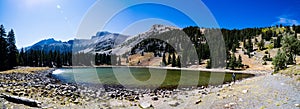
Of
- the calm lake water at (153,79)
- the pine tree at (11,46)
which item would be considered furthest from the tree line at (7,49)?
the calm lake water at (153,79)

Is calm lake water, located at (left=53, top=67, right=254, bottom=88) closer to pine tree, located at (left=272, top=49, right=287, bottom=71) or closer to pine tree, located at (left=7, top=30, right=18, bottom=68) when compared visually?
pine tree, located at (left=272, top=49, right=287, bottom=71)

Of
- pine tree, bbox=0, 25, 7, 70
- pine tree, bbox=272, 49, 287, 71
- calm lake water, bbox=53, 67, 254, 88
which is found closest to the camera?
calm lake water, bbox=53, 67, 254, 88

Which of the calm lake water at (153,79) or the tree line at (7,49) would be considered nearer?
the calm lake water at (153,79)

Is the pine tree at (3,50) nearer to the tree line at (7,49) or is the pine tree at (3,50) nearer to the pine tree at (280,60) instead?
the tree line at (7,49)

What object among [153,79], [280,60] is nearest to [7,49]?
[153,79]

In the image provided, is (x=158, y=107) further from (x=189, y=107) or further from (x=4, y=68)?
(x=4, y=68)

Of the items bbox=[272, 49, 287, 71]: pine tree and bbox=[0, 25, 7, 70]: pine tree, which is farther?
bbox=[0, 25, 7, 70]: pine tree

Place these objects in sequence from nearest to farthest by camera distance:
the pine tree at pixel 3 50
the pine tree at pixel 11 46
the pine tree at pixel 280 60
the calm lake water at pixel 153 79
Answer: the calm lake water at pixel 153 79
the pine tree at pixel 280 60
the pine tree at pixel 3 50
the pine tree at pixel 11 46

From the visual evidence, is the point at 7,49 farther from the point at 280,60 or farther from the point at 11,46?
the point at 280,60

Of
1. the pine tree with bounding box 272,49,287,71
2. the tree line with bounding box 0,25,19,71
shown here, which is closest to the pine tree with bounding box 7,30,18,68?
the tree line with bounding box 0,25,19,71

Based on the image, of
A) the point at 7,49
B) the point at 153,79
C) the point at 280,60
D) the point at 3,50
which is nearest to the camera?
the point at 280,60

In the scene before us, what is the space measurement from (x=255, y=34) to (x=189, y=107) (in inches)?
6973

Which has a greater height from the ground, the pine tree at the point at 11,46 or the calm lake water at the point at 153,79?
the pine tree at the point at 11,46

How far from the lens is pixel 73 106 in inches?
861
